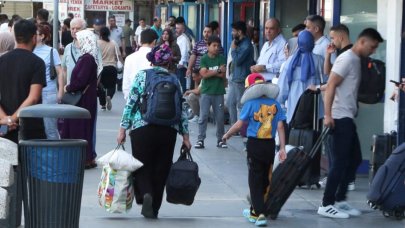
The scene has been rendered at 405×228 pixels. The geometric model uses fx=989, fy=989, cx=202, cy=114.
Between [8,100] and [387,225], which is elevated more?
[8,100]

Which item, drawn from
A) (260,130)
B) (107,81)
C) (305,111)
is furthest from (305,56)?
(107,81)

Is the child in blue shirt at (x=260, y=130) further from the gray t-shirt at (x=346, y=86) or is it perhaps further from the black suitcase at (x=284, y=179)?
the gray t-shirt at (x=346, y=86)

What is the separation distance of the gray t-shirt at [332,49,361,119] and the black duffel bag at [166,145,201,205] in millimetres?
1473

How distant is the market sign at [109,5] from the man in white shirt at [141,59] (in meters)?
18.4

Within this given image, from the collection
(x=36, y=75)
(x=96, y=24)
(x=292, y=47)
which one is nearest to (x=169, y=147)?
(x=36, y=75)

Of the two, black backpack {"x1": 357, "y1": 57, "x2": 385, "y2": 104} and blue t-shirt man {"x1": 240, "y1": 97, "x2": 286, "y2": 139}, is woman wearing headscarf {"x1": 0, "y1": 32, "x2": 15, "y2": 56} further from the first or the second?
black backpack {"x1": 357, "y1": 57, "x2": 385, "y2": 104}

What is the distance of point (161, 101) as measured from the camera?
8750mm

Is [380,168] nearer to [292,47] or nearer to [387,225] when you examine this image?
[387,225]

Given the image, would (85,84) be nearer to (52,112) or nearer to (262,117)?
(262,117)

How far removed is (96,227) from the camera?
8695 millimetres

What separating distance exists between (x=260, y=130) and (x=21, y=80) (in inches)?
84.9

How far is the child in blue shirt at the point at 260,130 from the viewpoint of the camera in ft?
29.1

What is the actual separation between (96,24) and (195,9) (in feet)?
20.0

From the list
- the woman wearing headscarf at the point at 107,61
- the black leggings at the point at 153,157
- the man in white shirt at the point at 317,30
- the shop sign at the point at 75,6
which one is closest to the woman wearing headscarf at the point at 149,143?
the black leggings at the point at 153,157
